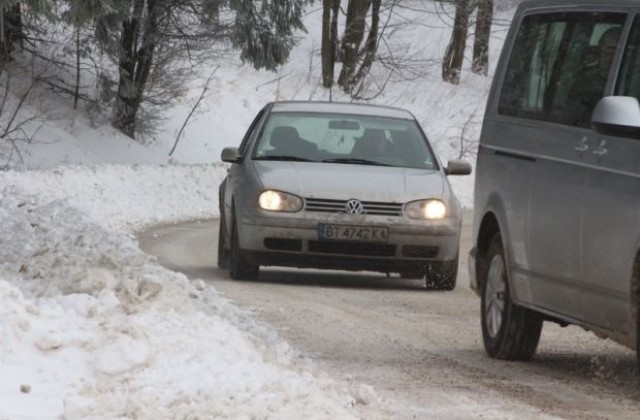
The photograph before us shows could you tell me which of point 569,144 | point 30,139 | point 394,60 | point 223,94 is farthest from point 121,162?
point 569,144

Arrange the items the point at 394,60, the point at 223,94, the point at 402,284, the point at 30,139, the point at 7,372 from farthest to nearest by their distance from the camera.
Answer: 1. the point at 394,60
2. the point at 223,94
3. the point at 30,139
4. the point at 402,284
5. the point at 7,372

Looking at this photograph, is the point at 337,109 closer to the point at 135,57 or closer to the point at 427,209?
the point at 427,209

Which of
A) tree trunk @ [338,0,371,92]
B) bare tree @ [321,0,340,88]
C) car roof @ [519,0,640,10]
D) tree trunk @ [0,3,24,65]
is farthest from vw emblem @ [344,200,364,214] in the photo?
tree trunk @ [338,0,371,92]

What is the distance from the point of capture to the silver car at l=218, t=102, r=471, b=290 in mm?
14273

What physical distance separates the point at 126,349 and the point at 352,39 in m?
39.6

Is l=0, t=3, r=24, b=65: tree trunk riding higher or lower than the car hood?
lower

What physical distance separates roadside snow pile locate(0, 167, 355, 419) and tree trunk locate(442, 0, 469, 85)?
3977cm

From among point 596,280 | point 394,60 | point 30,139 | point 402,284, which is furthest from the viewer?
point 394,60

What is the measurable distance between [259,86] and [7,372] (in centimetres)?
3899

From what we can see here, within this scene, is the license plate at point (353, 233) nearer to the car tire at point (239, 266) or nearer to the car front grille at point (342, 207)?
the car front grille at point (342, 207)

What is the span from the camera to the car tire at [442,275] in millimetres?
14641

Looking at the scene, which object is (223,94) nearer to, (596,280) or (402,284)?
(402,284)

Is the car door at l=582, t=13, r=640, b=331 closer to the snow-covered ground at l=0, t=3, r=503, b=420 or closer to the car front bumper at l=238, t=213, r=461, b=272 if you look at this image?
the snow-covered ground at l=0, t=3, r=503, b=420

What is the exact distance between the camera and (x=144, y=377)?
23.4 ft
